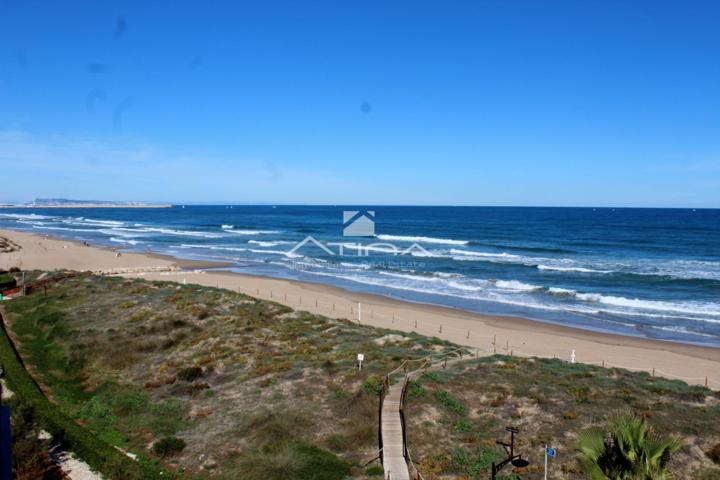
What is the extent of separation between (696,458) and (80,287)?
3898 centimetres

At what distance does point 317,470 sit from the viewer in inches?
546

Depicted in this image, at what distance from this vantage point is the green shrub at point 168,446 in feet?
51.1

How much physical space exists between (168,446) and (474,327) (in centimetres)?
2178

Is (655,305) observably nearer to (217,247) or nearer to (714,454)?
(714,454)

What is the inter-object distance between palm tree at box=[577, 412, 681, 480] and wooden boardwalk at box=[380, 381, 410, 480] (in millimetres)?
5751

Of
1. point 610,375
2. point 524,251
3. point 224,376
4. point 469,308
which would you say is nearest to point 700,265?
point 524,251

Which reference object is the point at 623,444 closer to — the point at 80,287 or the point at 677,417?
the point at 677,417

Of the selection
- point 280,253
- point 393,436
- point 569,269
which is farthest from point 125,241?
point 393,436

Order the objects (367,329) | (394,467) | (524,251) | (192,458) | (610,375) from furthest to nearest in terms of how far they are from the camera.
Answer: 1. (524,251)
2. (367,329)
3. (610,375)
4. (192,458)
5. (394,467)

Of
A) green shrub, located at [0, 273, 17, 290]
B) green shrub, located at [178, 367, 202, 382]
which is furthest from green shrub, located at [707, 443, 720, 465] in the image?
green shrub, located at [0, 273, 17, 290]

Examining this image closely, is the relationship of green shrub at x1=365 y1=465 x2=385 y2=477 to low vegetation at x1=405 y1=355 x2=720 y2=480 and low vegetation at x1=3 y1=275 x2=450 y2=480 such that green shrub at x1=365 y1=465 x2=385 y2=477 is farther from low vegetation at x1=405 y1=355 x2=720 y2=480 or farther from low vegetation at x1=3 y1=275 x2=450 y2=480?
low vegetation at x1=405 y1=355 x2=720 y2=480

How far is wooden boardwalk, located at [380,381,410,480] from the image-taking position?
13.3 meters

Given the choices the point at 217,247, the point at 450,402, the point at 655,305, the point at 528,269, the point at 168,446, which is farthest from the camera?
the point at 217,247

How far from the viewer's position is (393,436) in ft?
50.1
